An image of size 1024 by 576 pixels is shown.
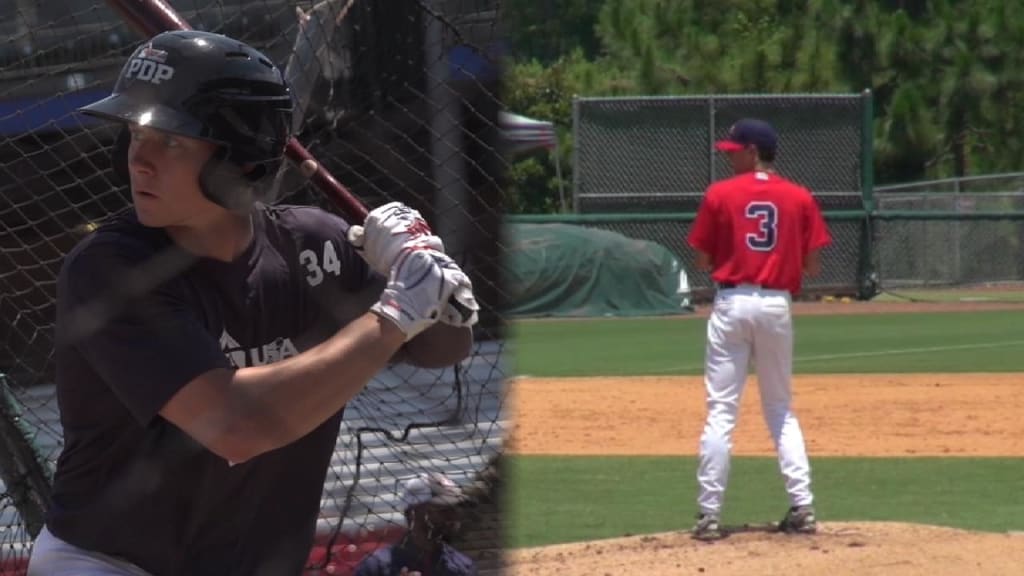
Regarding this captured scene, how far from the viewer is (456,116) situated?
4727mm

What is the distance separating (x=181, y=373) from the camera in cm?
260

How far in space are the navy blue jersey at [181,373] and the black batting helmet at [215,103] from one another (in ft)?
0.51

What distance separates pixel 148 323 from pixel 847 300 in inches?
944

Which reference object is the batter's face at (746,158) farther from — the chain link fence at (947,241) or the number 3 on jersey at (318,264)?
the chain link fence at (947,241)

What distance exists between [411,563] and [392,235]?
7.23 ft

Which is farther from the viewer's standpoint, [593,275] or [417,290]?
[593,275]

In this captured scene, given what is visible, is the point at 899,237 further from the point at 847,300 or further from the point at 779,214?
the point at 779,214

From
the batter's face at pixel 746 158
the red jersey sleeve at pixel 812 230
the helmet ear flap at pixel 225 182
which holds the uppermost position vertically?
the helmet ear flap at pixel 225 182

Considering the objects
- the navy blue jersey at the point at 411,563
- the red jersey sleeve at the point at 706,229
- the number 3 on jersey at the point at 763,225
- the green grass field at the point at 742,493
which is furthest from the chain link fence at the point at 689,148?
the navy blue jersey at the point at 411,563

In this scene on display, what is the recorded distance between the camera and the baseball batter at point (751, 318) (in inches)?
292

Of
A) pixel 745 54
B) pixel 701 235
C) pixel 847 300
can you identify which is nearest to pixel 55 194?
pixel 701 235

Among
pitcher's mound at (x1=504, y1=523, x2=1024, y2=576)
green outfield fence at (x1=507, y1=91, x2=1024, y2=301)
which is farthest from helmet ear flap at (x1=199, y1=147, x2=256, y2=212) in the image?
green outfield fence at (x1=507, y1=91, x2=1024, y2=301)

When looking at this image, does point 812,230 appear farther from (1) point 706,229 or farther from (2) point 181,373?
(2) point 181,373

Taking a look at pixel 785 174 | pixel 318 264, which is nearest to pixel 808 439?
pixel 318 264
